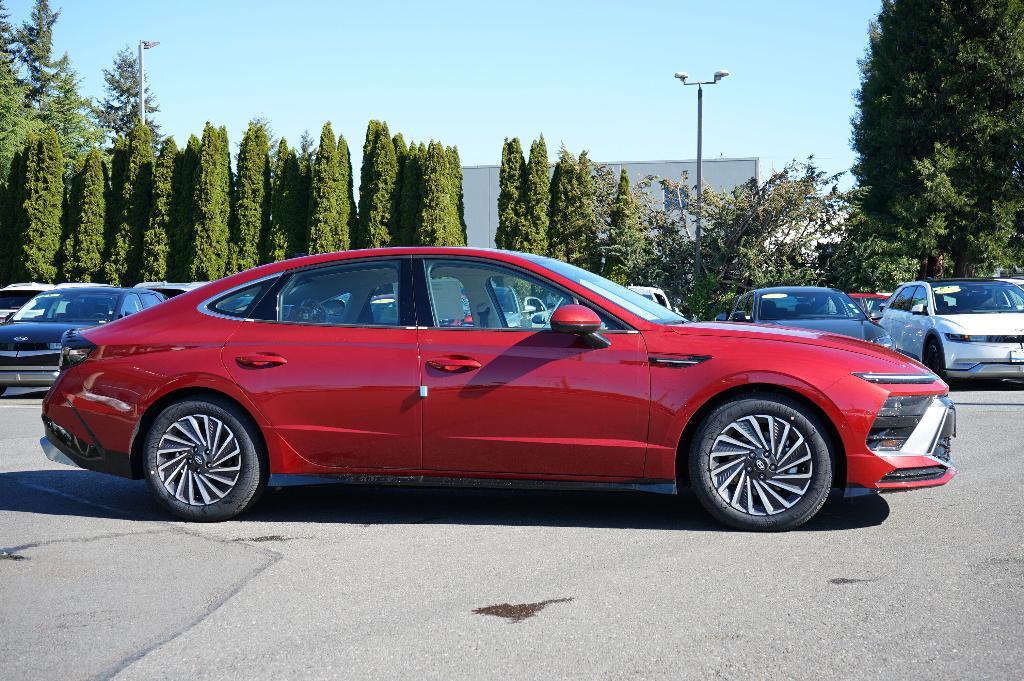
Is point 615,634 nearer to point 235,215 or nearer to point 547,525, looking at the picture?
point 547,525

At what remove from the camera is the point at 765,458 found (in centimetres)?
605

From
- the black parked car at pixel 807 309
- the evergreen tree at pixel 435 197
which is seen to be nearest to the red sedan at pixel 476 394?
the black parked car at pixel 807 309

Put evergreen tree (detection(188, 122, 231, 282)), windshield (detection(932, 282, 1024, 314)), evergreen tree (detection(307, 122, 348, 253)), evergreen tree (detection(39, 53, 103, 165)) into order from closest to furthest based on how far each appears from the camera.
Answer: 1. windshield (detection(932, 282, 1024, 314))
2. evergreen tree (detection(188, 122, 231, 282))
3. evergreen tree (detection(307, 122, 348, 253))
4. evergreen tree (detection(39, 53, 103, 165))

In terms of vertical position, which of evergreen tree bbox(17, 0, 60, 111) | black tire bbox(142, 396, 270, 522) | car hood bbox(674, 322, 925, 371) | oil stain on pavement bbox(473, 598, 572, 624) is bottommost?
oil stain on pavement bbox(473, 598, 572, 624)

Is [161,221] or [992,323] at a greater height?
[161,221]

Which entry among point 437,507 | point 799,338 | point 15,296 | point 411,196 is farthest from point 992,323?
point 411,196

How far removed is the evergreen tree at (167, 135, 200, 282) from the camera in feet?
128

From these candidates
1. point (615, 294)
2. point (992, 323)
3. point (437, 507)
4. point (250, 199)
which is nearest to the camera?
point (615, 294)

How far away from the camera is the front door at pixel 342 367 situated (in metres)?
6.31

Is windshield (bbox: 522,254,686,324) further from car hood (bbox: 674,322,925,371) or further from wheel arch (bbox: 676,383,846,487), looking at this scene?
wheel arch (bbox: 676,383,846,487)

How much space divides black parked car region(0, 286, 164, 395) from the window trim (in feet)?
30.4

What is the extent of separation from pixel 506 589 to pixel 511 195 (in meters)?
35.2

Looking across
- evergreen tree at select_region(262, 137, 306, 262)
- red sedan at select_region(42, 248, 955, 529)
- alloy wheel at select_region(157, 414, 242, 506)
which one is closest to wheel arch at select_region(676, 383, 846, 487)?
red sedan at select_region(42, 248, 955, 529)

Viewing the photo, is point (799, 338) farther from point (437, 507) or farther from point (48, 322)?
point (48, 322)
